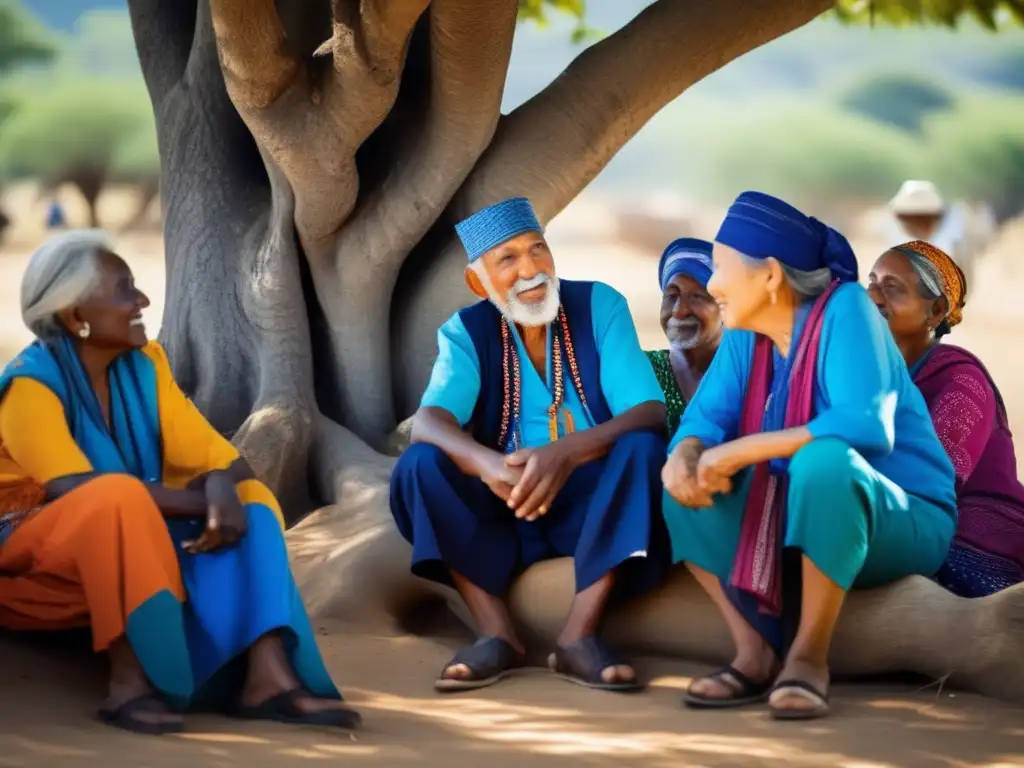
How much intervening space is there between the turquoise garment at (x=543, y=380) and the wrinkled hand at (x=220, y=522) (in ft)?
2.99

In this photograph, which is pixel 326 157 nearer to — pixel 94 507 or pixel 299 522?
pixel 299 522

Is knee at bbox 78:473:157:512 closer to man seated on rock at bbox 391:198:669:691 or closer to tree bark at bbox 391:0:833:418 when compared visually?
man seated on rock at bbox 391:198:669:691

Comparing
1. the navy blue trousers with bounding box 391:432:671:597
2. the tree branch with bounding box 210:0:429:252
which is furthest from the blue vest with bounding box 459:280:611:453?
the tree branch with bounding box 210:0:429:252

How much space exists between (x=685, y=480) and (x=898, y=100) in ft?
61.9

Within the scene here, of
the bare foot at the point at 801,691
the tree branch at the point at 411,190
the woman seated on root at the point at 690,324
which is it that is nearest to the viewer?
the bare foot at the point at 801,691

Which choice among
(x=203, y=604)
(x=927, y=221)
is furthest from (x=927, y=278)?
(x=927, y=221)

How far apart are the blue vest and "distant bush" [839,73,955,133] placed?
58.2ft

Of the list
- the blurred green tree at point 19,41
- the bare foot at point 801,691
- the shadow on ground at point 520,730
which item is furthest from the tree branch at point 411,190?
the blurred green tree at point 19,41

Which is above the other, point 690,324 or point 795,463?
point 690,324

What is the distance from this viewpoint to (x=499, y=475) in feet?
16.2

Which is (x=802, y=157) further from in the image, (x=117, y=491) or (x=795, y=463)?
(x=117, y=491)

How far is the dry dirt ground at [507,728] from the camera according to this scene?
3.93 meters

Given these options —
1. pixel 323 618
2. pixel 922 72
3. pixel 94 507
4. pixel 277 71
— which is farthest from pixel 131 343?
pixel 922 72

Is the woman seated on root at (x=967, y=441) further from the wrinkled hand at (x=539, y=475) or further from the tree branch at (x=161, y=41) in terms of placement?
the tree branch at (x=161, y=41)
